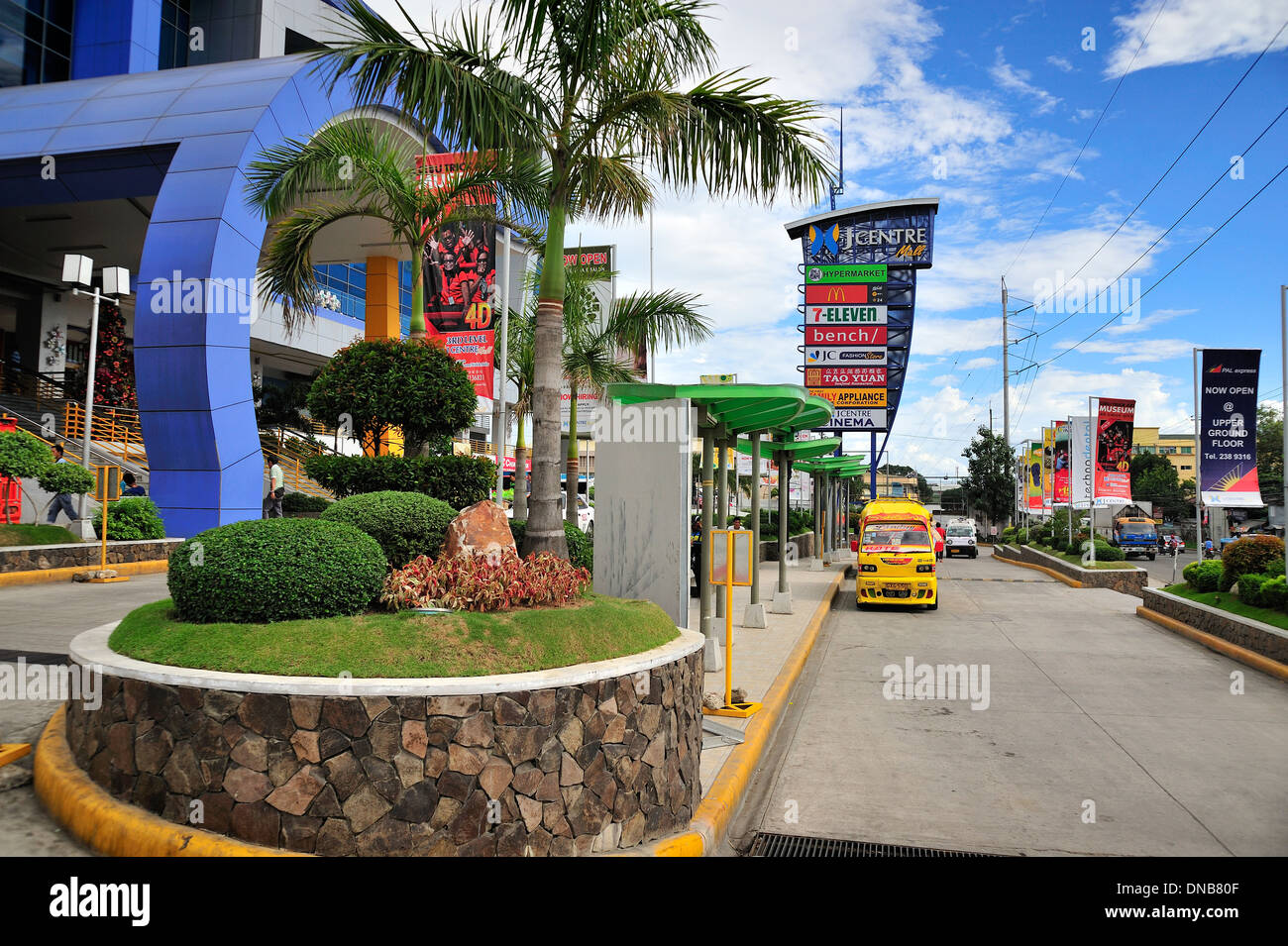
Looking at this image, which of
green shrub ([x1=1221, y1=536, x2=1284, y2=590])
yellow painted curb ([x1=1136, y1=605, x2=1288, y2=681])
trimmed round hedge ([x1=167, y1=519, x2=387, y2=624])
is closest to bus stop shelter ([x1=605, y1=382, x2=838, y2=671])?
trimmed round hedge ([x1=167, y1=519, x2=387, y2=624])

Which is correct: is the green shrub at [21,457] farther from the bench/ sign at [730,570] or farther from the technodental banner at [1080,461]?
the technodental banner at [1080,461]

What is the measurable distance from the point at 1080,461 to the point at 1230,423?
11750 millimetres

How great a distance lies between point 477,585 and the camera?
19.5 ft

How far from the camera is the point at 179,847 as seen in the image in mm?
4188

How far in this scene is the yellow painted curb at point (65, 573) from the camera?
1465 centimetres

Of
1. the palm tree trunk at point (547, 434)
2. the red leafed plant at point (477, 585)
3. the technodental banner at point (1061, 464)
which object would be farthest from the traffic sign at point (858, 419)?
the red leafed plant at point (477, 585)

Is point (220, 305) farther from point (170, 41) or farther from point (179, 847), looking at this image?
point (170, 41)

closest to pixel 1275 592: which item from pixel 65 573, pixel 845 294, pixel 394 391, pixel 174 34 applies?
pixel 394 391

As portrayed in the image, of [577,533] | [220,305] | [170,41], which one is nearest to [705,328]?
[577,533]

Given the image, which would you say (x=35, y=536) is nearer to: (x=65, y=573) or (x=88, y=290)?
(x=65, y=573)

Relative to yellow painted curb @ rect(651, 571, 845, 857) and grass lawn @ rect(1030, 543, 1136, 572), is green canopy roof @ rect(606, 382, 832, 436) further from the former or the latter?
grass lawn @ rect(1030, 543, 1136, 572)

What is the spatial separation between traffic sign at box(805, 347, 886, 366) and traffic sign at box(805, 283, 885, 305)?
6.74ft

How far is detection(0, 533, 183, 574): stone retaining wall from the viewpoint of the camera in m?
14.9

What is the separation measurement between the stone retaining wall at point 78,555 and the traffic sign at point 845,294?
83.5 ft
